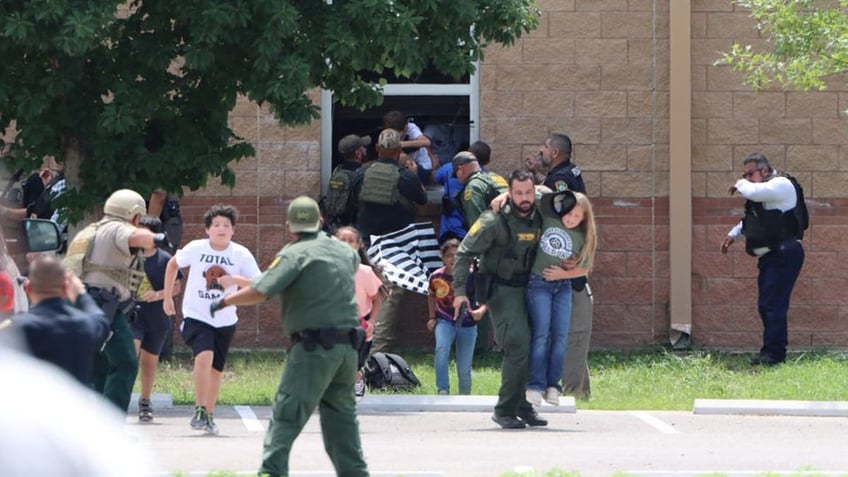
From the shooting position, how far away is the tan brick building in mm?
17328

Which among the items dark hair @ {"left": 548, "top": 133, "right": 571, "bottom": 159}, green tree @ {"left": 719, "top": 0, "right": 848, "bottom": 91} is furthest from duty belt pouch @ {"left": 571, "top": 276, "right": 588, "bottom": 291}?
green tree @ {"left": 719, "top": 0, "right": 848, "bottom": 91}

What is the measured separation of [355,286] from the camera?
1092cm

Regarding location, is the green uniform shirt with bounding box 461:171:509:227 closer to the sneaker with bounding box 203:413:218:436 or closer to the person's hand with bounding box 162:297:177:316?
the person's hand with bounding box 162:297:177:316

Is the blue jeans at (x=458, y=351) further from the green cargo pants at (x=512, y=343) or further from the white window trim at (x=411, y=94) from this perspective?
the white window trim at (x=411, y=94)

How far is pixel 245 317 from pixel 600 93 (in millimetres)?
4348

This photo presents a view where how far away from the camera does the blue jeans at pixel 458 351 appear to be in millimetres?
14289

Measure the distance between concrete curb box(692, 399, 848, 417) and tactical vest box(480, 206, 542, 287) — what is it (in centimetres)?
213

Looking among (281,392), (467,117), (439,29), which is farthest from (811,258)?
Result: (281,392)

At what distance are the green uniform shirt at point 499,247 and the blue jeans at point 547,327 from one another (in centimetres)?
24

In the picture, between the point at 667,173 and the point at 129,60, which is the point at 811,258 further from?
the point at 129,60

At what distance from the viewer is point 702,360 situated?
53.3 ft

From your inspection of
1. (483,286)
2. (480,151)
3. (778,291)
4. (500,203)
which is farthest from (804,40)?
(483,286)

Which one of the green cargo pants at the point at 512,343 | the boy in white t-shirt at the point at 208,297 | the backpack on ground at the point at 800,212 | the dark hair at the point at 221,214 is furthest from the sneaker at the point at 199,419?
the backpack on ground at the point at 800,212

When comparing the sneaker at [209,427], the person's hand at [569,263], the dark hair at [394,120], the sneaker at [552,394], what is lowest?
the sneaker at [209,427]
